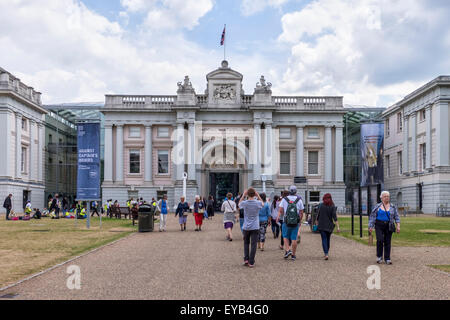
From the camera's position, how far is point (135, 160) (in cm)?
5128

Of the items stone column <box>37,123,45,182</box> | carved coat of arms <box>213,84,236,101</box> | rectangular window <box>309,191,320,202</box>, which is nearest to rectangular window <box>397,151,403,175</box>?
rectangular window <box>309,191,320,202</box>

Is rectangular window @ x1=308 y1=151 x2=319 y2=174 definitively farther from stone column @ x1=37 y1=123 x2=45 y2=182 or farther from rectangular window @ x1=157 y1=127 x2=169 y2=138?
stone column @ x1=37 y1=123 x2=45 y2=182

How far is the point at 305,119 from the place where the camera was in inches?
1993

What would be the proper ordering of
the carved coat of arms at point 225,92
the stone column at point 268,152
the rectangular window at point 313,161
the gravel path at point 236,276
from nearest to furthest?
1. the gravel path at point 236,276
2. the stone column at point 268,152
3. the carved coat of arms at point 225,92
4. the rectangular window at point 313,161

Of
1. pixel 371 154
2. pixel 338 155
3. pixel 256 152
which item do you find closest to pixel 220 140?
pixel 256 152

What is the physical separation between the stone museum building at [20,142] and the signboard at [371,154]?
30.3 m

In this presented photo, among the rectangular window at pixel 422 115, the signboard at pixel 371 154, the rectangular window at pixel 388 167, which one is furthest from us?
the rectangular window at pixel 388 167

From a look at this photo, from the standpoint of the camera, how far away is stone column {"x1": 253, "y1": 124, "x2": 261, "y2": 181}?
48.7 metres

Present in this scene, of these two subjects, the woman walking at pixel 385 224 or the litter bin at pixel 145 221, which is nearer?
the woman walking at pixel 385 224

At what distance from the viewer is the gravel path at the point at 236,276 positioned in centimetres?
875

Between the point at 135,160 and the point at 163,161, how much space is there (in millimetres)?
2683

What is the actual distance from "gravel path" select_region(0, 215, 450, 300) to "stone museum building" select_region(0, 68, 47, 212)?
102 feet

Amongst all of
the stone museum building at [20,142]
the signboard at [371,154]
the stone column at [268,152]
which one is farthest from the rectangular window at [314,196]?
the signboard at [371,154]

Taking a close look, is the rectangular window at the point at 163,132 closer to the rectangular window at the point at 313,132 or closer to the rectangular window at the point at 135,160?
the rectangular window at the point at 135,160
